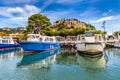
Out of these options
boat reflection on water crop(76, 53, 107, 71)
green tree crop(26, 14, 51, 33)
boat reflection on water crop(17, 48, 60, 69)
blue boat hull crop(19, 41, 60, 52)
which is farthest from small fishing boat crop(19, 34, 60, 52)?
green tree crop(26, 14, 51, 33)

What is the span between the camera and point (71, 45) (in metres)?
67.4

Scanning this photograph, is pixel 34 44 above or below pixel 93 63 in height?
above

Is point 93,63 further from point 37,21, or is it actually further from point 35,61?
point 37,21

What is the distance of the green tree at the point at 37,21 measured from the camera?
7344 cm

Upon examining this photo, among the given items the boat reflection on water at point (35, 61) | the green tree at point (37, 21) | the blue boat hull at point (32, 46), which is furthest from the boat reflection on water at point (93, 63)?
the green tree at point (37, 21)

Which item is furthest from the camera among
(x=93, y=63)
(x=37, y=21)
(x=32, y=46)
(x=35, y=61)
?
(x=37, y=21)

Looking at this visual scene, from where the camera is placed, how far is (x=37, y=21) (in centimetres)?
7488

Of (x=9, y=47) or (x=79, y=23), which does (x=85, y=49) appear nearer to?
(x=9, y=47)

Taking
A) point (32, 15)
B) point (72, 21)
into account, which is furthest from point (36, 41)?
point (72, 21)

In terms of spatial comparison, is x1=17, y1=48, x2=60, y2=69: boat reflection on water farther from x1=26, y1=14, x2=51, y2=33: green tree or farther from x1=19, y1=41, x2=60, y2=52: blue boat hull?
x1=26, y1=14, x2=51, y2=33: green tree

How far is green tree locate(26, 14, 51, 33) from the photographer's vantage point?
7344 centimetres

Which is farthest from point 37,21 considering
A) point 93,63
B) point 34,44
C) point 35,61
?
point 93,63

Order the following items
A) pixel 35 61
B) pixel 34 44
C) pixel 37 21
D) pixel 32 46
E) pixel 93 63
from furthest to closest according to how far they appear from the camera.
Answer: pixel 37 21 < pixel 34 44 < pixel 32 46 < pixel 35 61 < pixel 93 63

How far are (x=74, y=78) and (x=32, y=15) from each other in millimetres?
61946
